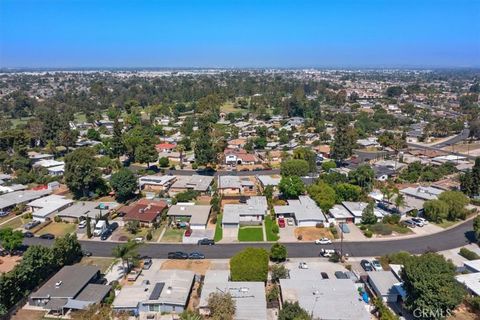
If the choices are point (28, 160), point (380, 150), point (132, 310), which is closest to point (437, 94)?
point (380, 150)

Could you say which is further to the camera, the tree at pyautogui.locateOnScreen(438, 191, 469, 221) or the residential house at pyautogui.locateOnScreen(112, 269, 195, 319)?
the tree at pyautogui.locateOnScreen(438, 191, 469, 221)

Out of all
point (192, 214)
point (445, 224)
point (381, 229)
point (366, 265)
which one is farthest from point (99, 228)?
point (445, 224)

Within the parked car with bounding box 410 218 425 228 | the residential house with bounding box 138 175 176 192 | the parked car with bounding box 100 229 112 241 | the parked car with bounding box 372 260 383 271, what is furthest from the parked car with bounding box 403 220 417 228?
the parked car with bounding box 100 229 112 241

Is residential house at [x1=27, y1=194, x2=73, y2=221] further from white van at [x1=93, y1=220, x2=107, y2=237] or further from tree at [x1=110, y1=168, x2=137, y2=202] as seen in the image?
white van at [x1=93, y1=220, x2=107, y2=237]

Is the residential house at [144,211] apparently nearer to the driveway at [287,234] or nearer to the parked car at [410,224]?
the driveway at [287,234]

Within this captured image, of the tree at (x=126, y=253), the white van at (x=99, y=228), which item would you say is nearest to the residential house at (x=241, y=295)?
the tree at (x=126, y=253)

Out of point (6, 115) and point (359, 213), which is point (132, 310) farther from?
point (6, 115)
